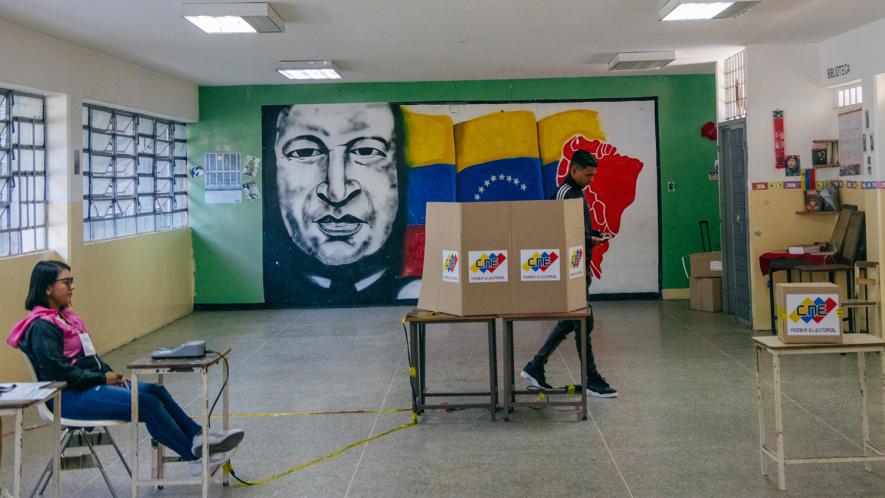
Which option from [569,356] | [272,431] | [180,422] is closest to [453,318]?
[272,431]

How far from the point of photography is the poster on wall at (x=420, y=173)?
35.7ft

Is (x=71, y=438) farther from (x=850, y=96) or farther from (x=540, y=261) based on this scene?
(x=850, y=96)

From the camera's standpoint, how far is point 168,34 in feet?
23.8

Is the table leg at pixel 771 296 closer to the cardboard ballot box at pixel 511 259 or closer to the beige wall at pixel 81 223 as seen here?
the cardboard ballot box at pixel 511 259

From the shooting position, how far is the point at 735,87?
30.1ft

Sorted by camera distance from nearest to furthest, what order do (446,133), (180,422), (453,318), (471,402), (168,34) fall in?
(180,422), (453,318), (471,402), (168,34), (446,133)

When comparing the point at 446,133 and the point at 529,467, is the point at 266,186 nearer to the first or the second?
the point at 446,133

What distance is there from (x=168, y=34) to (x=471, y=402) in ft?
13.5

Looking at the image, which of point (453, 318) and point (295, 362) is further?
point (295, 362)

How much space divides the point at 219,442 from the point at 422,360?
1.94 metres

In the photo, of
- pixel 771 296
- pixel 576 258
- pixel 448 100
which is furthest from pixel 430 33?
pixel 771 296

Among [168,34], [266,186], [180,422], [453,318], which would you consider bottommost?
[180,422]

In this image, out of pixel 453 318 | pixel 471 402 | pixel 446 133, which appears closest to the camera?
pixel 453 318

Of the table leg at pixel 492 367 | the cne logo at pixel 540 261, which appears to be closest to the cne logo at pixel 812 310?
the cne logo at pixel 540 261
